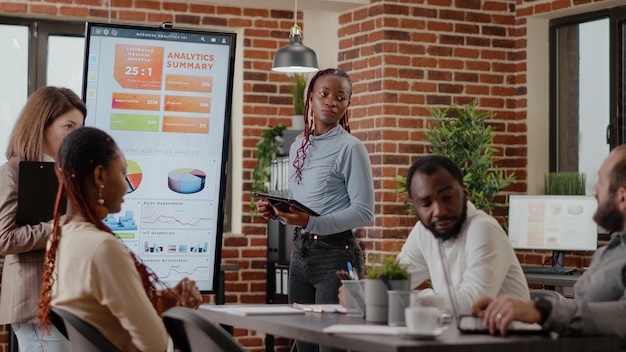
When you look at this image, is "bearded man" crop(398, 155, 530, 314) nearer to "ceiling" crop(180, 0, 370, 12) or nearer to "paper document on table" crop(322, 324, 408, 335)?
"paper document on table" crop(322, 324, 408, 335)

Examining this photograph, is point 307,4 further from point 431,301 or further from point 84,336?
point 84,336

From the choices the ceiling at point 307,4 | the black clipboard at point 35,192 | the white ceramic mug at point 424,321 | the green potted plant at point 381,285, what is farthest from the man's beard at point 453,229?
Result: the ceiling at point 307,4

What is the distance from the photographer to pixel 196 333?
2.32 m

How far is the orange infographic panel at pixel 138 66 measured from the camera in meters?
4.10

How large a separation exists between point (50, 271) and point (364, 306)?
862mm

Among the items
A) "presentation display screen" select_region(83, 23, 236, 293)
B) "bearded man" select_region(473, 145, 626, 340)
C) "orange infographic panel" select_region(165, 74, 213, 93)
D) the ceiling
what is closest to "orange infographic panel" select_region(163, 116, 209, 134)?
"presentation display screen" select_region(83, 23, 236, 293)

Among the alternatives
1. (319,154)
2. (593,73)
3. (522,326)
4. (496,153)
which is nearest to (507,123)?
(496,153)

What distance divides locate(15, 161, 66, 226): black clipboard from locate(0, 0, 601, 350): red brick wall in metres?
3.14

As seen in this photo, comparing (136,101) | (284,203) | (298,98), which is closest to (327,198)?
(284,203)

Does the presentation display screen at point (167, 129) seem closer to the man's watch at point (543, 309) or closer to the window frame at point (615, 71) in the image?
the man's watch at point (543, 309)

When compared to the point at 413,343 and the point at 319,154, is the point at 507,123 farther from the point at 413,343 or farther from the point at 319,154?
the point at 413,343

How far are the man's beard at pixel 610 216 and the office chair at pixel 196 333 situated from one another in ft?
3.54

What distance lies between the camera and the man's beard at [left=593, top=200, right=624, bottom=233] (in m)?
2.70

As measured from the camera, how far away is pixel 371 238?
653 centimetres
